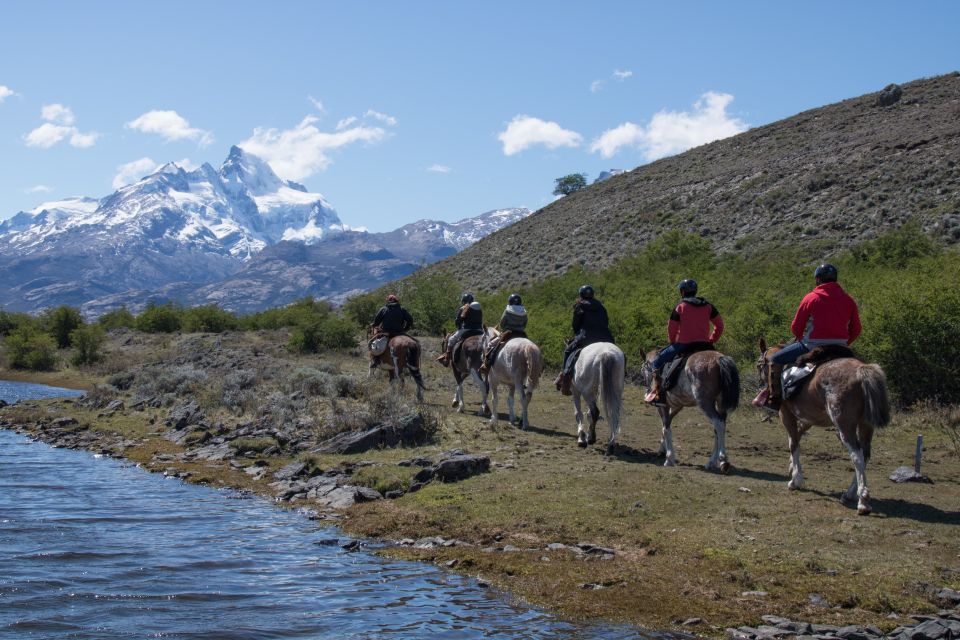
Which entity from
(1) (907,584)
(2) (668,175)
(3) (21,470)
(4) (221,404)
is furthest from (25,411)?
(2) (668,175)

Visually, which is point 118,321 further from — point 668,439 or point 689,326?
point 689,326

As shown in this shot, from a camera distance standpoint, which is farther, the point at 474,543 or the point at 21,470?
the point at 21,470

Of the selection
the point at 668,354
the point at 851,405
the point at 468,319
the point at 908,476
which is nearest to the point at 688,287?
the point at 668,354

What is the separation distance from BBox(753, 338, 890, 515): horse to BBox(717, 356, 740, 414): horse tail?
1.03m

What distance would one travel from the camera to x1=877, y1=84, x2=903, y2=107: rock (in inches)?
2687

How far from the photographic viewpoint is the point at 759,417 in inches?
792

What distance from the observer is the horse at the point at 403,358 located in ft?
68.3

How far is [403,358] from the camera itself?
69.0 feet

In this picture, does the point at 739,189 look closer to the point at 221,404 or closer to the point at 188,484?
the point at 221,404

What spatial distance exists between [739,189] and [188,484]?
52.3 m

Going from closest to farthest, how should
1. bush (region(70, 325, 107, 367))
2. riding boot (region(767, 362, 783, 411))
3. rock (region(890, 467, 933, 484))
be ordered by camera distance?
riding boot (region(767, 362, 783, 411)) < rock (region(890, 467, 933, 484)) < bush (region(70, 325, 107, 367))

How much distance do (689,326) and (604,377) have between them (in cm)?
175

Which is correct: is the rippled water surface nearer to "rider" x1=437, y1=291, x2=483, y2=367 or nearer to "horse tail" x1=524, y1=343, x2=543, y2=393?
"horse tail" x1=524, y1=343, x2=543, y2=393

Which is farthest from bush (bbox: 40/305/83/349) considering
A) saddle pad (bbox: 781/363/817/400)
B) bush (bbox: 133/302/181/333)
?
saddle pad (bbox: 781/363/817/400)
